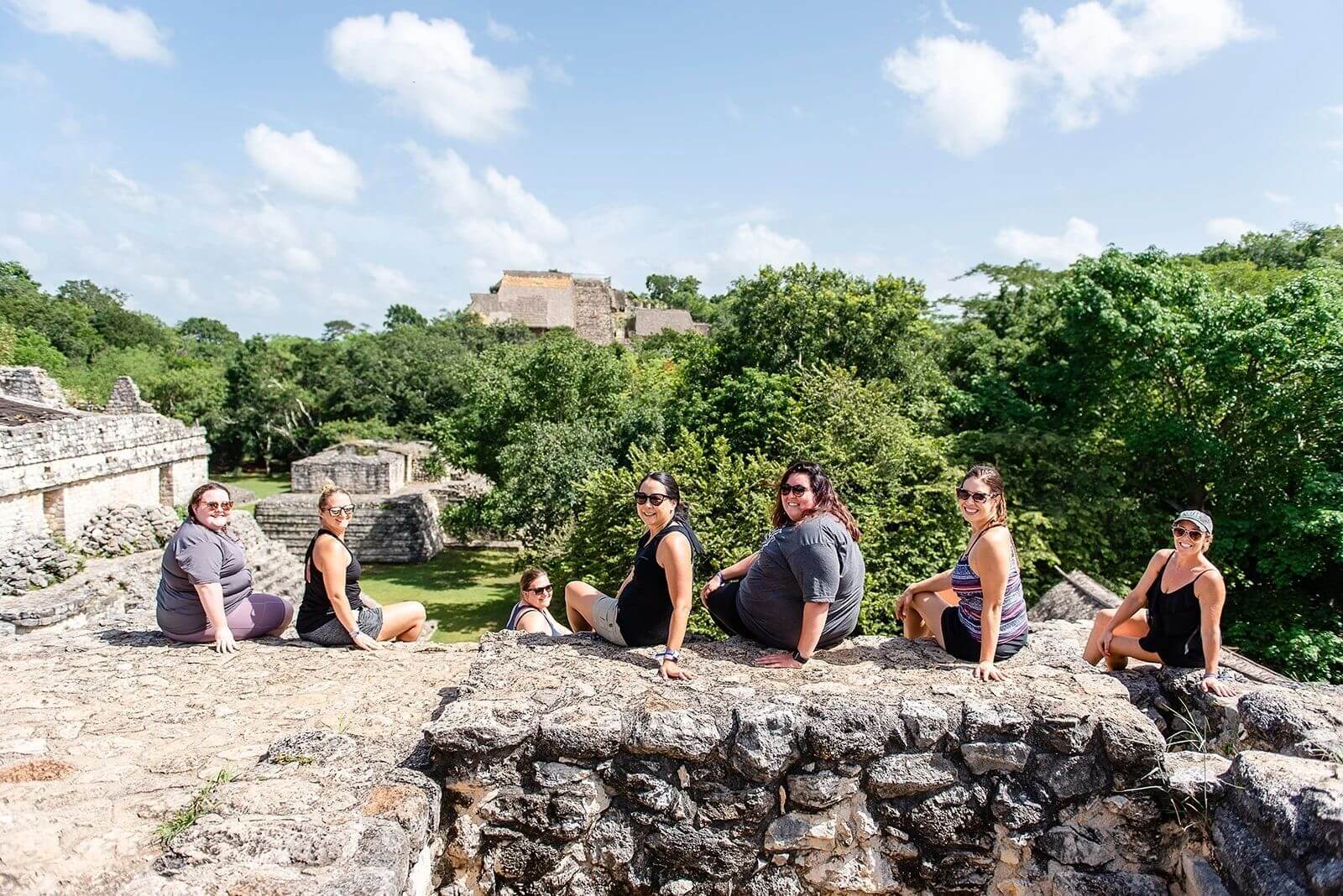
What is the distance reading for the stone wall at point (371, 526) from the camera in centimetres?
1952

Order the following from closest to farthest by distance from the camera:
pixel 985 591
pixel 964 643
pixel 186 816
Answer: pixel 186 816, pixel 985 591, pixel 964 643

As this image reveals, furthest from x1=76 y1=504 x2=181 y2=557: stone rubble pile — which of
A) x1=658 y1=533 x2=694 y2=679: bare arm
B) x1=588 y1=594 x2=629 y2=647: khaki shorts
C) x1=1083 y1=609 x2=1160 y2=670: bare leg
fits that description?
x1=1083 y1=609 x2=1160 y2=670: bare leg

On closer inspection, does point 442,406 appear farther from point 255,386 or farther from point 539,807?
point 539,807

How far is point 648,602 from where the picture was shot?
399cm

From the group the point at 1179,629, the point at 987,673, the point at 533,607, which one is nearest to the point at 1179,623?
the point at 1179,629

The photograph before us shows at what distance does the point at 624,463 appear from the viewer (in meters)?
15.7

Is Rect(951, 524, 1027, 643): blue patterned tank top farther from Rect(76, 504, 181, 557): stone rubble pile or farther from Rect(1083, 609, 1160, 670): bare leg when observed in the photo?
Rect(76, 504, 181, 557): stone rubble pile

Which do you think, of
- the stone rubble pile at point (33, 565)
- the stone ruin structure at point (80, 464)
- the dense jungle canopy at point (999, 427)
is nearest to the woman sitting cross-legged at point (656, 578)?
the dense jungle canopy at point (999, 427)

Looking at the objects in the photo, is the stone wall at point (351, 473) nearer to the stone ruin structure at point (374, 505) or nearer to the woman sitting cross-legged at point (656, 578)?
the stone ruin structure at point (374, 505)

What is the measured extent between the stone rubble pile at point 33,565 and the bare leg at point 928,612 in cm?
1104

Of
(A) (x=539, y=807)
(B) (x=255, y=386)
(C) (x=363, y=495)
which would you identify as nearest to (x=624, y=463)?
(C) (x=363, y=495)

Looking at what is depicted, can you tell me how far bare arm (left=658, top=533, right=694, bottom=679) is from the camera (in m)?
3.70

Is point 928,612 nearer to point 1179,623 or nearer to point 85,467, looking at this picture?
point 1179,623

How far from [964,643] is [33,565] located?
11991 millimetres
